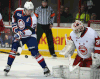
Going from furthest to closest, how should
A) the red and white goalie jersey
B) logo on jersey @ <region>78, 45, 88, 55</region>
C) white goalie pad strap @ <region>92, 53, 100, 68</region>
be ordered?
logo on jersey @ <region>78, 45, 88, 55</region>, the red and white goalie jersey, white goalie pad strap @ <region>92, 53, 100, 68</region>

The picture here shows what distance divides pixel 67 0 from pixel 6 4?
1679mm

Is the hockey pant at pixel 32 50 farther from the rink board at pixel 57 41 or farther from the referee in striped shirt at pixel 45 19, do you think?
the rink board at pixel 57 41

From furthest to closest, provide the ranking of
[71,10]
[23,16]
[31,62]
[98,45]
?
[71,10] < [31,62] < [23,16] < [98,45]

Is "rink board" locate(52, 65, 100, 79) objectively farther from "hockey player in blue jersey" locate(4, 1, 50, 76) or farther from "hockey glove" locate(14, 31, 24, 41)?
"hockey glove" locate(14, 31, 24, 41)

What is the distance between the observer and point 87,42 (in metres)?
4.12

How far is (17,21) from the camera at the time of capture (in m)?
4.78

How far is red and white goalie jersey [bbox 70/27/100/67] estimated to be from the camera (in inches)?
159

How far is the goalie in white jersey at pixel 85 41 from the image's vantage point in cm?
399

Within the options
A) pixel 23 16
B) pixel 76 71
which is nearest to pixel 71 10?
pixel 23 16

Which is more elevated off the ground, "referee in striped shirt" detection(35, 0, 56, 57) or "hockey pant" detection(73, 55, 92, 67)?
"referee in striped shirt" detection(35, 0, 56, 57)

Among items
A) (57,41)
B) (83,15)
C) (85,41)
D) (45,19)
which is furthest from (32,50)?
(83,15)

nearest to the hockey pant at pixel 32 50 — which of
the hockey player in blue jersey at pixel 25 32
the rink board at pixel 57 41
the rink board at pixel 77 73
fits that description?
the hockey player in blue jersey at pixel 25 32

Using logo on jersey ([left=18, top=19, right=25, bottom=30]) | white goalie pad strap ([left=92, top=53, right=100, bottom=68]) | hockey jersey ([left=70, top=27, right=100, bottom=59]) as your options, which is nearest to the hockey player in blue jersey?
logo on jersey ([left=18, top=19, right=25, bottom=30])

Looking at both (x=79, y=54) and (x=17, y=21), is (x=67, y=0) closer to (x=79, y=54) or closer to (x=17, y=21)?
(x=17, y=21)
